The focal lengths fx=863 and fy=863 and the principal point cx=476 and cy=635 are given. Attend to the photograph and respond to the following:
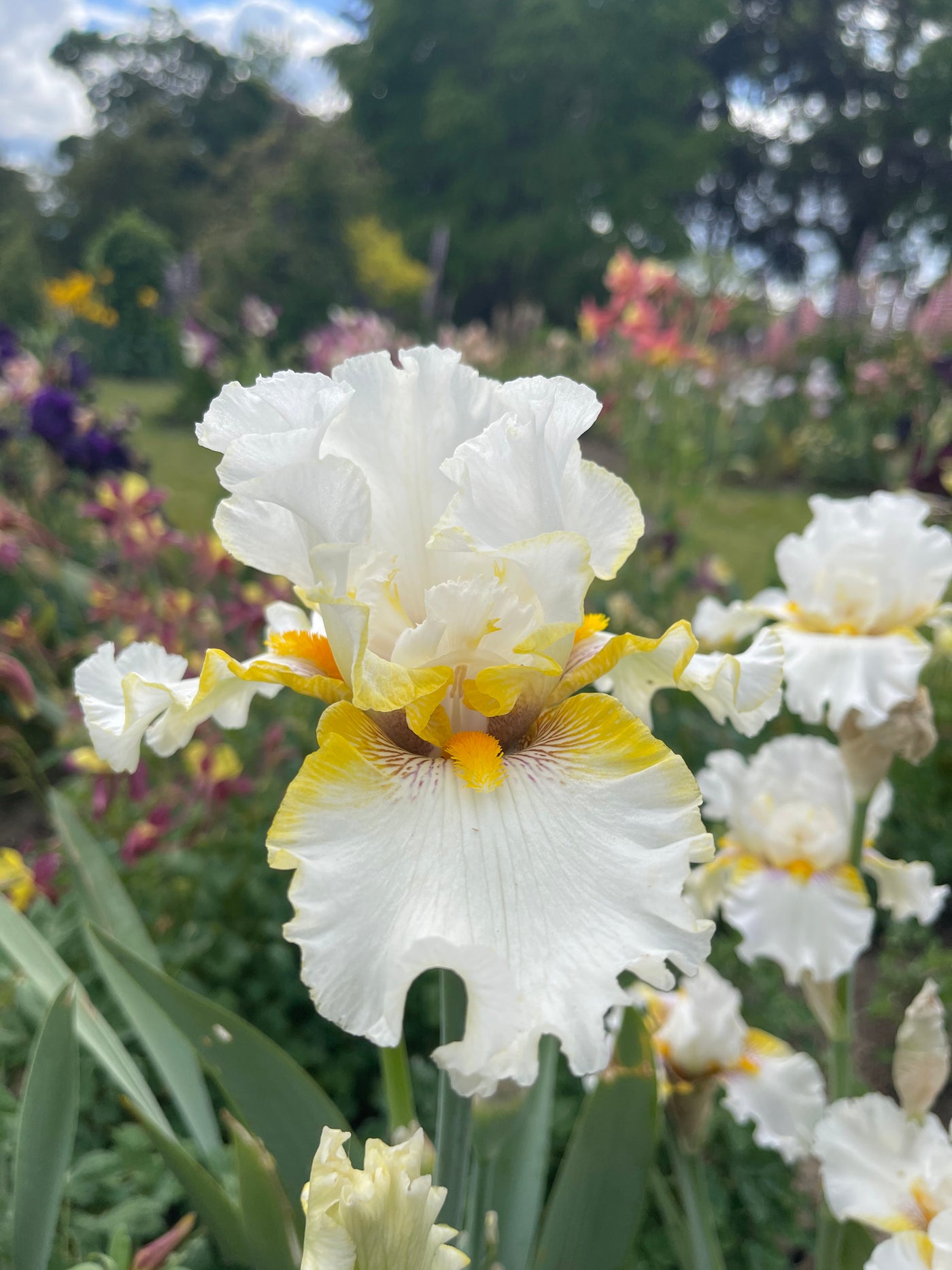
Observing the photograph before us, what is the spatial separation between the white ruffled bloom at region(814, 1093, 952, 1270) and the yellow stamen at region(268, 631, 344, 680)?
26.4 inches

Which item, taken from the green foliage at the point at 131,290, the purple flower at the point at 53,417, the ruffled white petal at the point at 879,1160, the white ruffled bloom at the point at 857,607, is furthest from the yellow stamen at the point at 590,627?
the green foliage at the point at 131,290

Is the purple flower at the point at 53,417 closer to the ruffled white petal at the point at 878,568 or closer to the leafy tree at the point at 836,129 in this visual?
the ruffled white petal at the point at 878,568

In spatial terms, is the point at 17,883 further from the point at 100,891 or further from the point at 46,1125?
the point at 46,1125

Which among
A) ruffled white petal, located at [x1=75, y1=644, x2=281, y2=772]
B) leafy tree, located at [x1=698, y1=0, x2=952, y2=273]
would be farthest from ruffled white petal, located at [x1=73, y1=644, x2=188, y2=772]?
leafy tree, located at [x1=698, y1=0, x2=952, y2=273]

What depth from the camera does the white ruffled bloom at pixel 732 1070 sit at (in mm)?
1045

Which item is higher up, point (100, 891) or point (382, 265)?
point (100, 891)

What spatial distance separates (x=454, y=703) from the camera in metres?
0.68

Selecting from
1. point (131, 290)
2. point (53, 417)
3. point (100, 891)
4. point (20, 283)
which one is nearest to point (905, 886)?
point (100, 891)

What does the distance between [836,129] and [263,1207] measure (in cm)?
2522

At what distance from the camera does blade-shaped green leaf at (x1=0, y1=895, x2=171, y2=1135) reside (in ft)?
3.10

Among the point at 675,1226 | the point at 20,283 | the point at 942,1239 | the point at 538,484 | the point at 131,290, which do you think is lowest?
the point at 131,290

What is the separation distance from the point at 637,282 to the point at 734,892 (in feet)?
15.8

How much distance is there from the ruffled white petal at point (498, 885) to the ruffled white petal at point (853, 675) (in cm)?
45

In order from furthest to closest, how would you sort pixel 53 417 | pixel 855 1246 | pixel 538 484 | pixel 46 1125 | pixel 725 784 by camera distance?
1. pixel 53 417
2. pixel 725 784
3. pixel 855 1246
4. pixel 46 1125
5. pixel 538 484
